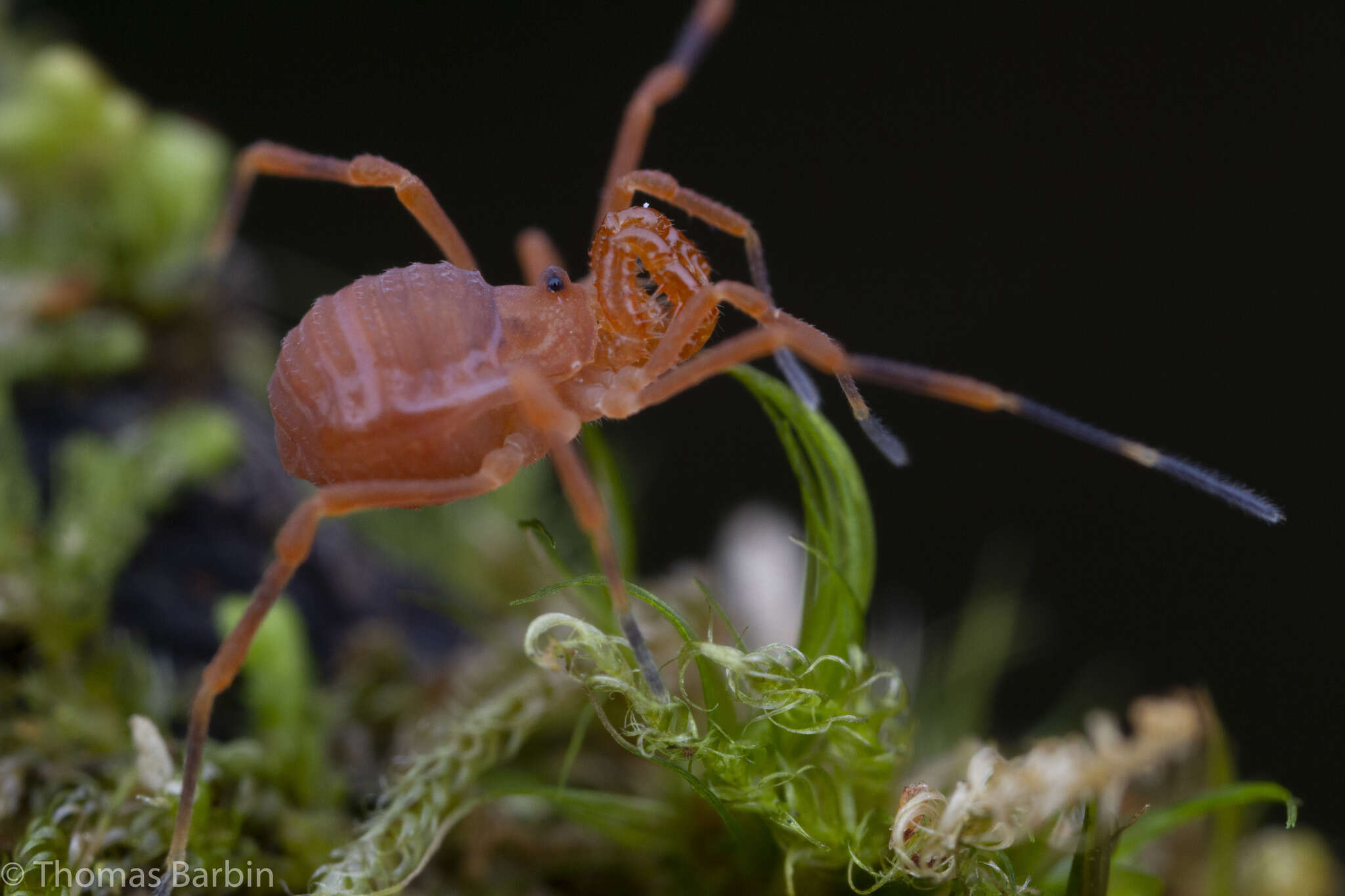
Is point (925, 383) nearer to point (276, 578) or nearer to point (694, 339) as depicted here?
point (694, 339)

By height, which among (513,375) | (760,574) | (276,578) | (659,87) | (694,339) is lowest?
(276,578)

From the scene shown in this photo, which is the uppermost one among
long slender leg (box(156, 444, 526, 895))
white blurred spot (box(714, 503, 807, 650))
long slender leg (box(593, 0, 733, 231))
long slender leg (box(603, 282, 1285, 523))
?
long slender leg (box(593, 0, 733, 231))

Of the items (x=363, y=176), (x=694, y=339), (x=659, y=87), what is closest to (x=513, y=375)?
(x=694, y=339)

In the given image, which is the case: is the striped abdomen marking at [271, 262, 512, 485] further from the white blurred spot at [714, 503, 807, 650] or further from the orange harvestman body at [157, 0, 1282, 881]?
the white blurred spot at [714, 503, 807, 650]

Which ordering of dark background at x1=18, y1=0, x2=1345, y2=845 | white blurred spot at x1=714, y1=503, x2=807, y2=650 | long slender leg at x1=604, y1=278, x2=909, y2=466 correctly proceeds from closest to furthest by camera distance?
1. long slender leg at x1=604, y1=278, x2=909, y2=466
2. white blurred spot at x1=714, y1=503, x2=807, y2=650
3. dark background at x1=18, y1=0, x2=1345, y2=845

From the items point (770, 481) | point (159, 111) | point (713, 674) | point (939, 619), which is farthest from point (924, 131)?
point (713, 674)

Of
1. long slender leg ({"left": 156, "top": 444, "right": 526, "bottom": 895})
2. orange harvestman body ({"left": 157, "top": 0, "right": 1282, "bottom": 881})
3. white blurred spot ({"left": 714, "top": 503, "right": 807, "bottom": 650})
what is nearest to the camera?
long slender leg ({"left": 156, "top": 444, "right": 526, "bottom": 895})

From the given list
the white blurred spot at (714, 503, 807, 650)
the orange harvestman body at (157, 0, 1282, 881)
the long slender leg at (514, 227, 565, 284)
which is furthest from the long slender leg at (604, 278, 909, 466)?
the white blurred spot at (714, 503, 807, 650)

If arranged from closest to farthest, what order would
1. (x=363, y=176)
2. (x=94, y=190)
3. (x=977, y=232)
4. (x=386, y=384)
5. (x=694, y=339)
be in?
1. (x=386, y=384)
2. (x=694, y=339)
3. (x=363, y=176)
4. (x=94, y=190)
5. (x=977, y=232)
